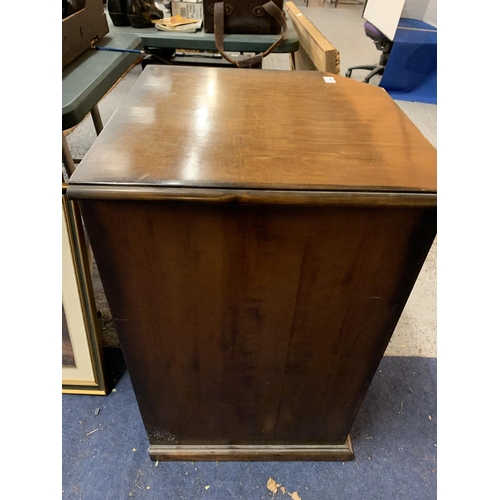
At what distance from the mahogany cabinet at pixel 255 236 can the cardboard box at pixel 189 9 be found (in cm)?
133

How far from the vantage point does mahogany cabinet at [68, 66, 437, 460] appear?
0.61 metres

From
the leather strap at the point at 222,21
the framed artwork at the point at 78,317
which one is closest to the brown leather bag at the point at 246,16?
the leather strap at the point at 222,21

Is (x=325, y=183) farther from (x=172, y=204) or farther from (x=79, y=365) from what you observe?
(x=79, y=365)

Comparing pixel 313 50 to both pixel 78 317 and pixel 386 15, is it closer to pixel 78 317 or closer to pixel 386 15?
pixel 78 317

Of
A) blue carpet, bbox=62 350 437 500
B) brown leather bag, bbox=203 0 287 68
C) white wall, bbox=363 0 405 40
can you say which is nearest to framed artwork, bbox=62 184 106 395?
blue carpet, bbox=62 350 437 500

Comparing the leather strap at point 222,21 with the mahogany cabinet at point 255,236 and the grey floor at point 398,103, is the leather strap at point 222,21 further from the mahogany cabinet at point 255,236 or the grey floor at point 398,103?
the grey floor at point 398,103

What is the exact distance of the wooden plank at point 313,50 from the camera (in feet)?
3.76

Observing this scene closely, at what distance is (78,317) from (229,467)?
1.83 ft

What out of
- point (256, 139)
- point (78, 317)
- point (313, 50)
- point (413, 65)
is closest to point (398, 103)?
point (413, 65)

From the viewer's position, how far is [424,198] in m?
0.60

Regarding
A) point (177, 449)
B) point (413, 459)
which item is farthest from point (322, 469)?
point (177, 449)

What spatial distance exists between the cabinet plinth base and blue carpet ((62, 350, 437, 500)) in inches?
0.8

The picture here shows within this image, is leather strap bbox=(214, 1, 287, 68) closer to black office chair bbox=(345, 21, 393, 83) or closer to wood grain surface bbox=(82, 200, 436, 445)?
wood grain surface bbox=(82, 200, 436, 445)

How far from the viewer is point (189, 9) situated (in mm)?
2096
